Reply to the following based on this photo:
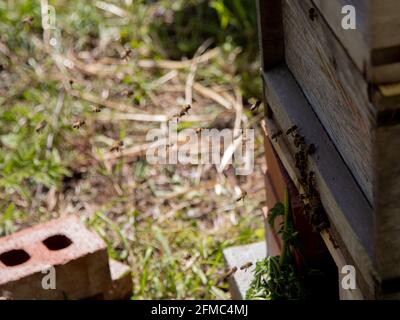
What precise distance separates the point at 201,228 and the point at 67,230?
2.26ft

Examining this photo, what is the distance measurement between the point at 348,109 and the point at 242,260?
1.14 m

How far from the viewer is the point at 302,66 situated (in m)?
2.30

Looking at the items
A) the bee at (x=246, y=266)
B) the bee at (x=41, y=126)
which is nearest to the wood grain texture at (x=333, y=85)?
the bee at (x=246, y=266)

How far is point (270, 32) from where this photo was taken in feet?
7.95

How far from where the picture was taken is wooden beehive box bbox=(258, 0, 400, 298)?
1.57m

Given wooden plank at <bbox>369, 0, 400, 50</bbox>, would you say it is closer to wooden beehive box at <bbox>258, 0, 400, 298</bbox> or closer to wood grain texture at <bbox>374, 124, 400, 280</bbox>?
wooden beehive box at <bbox>258, 0, 400, 298</bbox>

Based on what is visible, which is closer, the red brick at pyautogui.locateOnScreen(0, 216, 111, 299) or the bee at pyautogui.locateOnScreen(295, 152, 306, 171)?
the bee at pyautogui.locateOnScreen(295, 152, 306, 171)

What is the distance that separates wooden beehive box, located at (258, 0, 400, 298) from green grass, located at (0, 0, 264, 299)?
2.97 ft

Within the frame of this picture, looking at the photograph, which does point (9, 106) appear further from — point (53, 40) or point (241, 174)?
point (241, 174)

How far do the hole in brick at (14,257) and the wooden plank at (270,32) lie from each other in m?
1.01

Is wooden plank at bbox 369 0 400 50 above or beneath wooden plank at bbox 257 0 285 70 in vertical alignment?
beneath

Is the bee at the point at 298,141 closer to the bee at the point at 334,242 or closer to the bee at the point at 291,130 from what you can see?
the bee at the point at 291,130

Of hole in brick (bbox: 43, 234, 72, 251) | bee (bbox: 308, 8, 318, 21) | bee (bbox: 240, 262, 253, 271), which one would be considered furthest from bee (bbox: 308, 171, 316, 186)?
hole in brick (bbox: 43, 234, 72, 251)

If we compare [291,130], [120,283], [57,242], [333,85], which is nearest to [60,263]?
[57,242]
